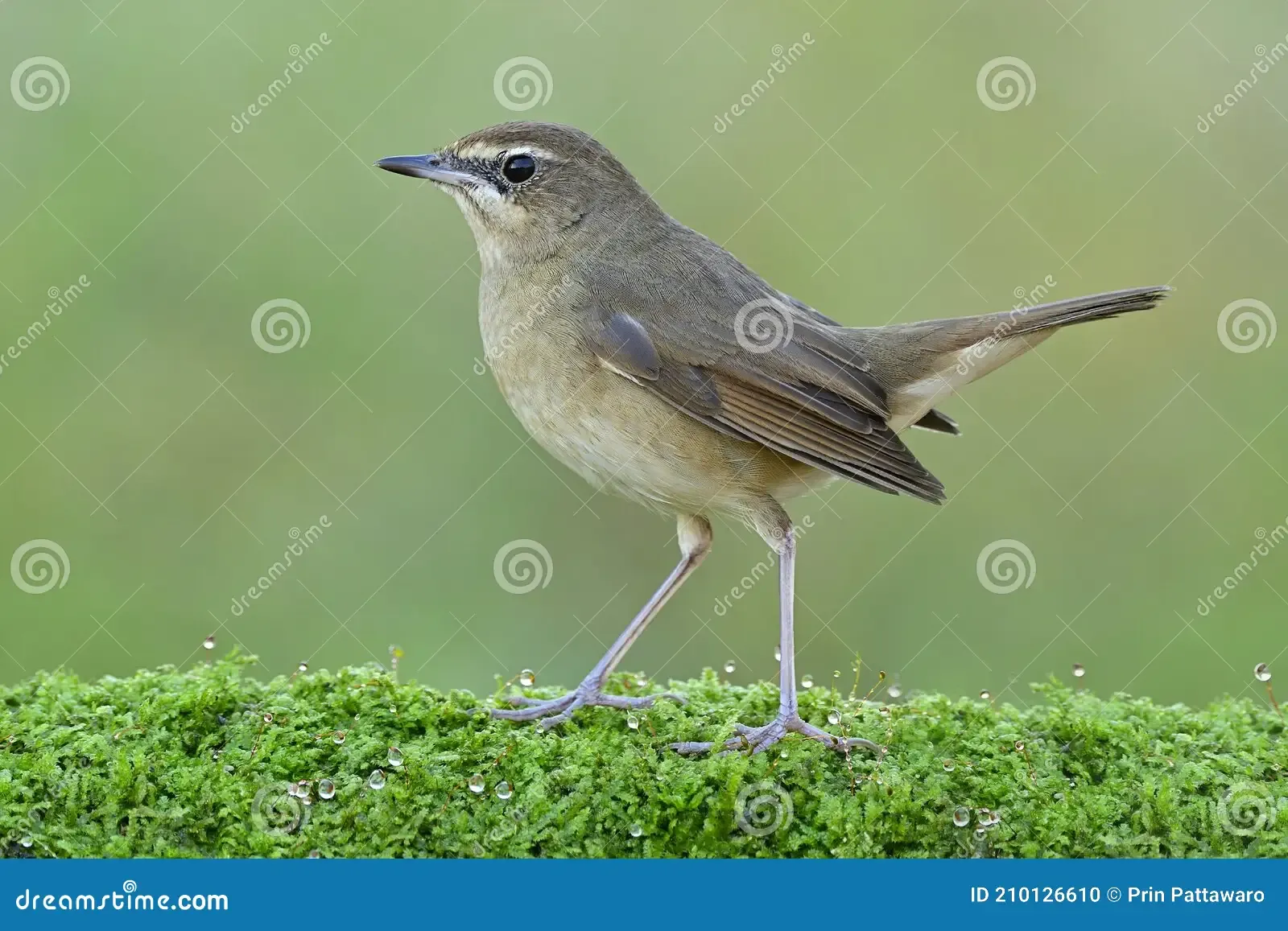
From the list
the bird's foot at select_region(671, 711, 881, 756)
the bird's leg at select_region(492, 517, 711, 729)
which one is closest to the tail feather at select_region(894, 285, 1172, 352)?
the bird's leg at select_region(492, 517, 711, 729)

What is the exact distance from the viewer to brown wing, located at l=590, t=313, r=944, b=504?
5.36m

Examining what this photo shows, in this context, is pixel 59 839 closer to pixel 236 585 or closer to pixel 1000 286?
pixel 236 585

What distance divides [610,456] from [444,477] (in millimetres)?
2842

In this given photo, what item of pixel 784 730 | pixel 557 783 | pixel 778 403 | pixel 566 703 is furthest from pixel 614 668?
pixel 778 403

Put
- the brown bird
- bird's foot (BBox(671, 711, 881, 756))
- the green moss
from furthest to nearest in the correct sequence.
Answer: the brown bird < bird's foot (BBox(671, 711, 881, 756)) < the green moss

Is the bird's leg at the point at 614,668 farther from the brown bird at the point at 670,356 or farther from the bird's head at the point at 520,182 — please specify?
the bird's head at the point at 520,182

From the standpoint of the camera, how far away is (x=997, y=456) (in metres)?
8.08

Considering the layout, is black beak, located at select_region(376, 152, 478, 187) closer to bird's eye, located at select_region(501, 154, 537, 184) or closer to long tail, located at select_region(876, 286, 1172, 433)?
bird's eye, located at select_region(501, 154, 537, 184)

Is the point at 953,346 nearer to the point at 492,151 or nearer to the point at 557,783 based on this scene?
the point at 492,151

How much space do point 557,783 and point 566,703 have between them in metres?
0.85

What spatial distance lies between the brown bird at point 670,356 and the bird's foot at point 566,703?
1 cm

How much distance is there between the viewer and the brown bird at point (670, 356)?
17.5ft

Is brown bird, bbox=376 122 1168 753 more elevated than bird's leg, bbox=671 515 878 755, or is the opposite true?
brown bird, bbox=376 122 1168 753

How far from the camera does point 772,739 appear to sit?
476 centimetres
